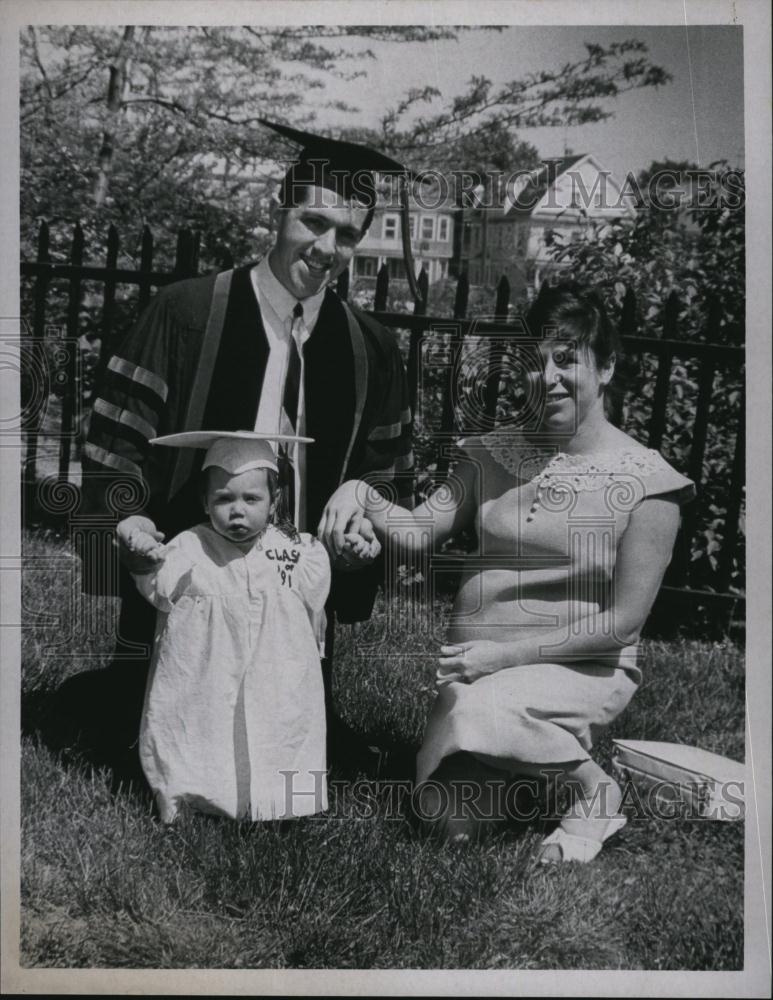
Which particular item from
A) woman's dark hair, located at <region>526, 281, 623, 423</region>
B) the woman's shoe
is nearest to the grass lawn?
the woman's shoe

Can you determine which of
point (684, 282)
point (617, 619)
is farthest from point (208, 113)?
point (617, 619)

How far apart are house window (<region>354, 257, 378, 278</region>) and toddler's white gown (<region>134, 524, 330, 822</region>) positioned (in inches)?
33.3

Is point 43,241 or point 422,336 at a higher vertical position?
point 43,241

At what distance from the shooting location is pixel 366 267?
369 centimetres

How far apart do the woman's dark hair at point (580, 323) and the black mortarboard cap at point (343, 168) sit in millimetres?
460

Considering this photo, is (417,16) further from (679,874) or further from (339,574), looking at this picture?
(679,874)

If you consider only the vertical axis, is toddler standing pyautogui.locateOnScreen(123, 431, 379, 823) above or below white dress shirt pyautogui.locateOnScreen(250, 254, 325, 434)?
below

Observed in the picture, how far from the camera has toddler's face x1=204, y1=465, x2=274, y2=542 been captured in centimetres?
349

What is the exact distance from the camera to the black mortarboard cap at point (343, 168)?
3.61 metres

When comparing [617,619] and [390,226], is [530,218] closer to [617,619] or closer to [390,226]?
[390,226]

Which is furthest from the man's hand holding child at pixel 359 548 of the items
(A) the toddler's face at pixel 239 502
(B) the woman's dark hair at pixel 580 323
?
(B) the woman's dark hair at pixel 580 323

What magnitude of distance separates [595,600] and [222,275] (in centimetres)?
149

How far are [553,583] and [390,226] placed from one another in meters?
1.19

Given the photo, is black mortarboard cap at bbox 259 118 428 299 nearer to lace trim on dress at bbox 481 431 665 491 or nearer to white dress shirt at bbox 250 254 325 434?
white dress shirt at bbox 250 254 325 434
